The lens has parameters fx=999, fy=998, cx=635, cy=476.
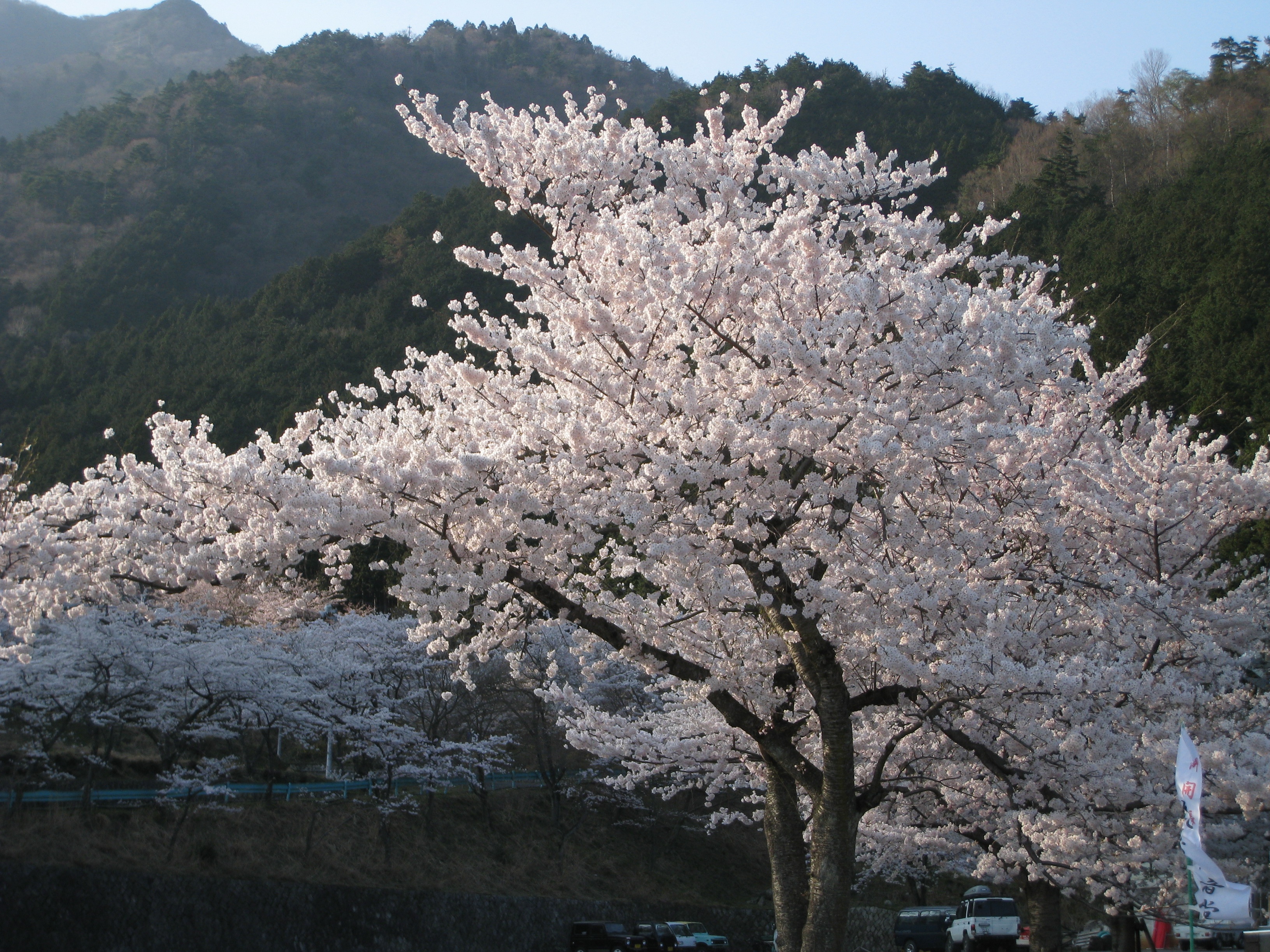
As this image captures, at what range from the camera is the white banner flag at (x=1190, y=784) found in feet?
23.6

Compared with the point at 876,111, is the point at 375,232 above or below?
below

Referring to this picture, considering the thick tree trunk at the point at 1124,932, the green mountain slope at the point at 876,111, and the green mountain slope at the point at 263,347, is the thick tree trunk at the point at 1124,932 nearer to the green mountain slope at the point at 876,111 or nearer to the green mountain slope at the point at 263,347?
the green mountain slope at the point at 263,347

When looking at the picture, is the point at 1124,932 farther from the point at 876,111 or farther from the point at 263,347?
the point at 876,111

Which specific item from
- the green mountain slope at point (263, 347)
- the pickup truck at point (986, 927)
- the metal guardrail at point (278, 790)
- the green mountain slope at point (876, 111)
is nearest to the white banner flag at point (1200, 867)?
the pickup truck at point (986, 927)

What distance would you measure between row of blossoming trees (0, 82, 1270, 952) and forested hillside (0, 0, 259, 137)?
103414mm

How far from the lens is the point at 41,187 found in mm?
54625

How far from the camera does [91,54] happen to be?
11112 cm

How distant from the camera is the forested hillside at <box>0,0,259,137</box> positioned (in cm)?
9862

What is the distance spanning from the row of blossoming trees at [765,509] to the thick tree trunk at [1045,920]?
Result: 0.93m

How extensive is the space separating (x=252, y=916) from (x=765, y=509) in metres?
13.7

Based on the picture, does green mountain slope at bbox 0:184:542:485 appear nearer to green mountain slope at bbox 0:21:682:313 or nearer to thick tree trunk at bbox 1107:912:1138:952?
green mountain slope at bbox 0:21:682:313

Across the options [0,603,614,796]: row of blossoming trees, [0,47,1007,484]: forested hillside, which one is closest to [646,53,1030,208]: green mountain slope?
[0,47,1007,484]: forested hillside

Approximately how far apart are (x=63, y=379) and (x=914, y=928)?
1473 inches

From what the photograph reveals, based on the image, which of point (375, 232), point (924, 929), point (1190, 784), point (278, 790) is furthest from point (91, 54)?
point (1190, 784)
